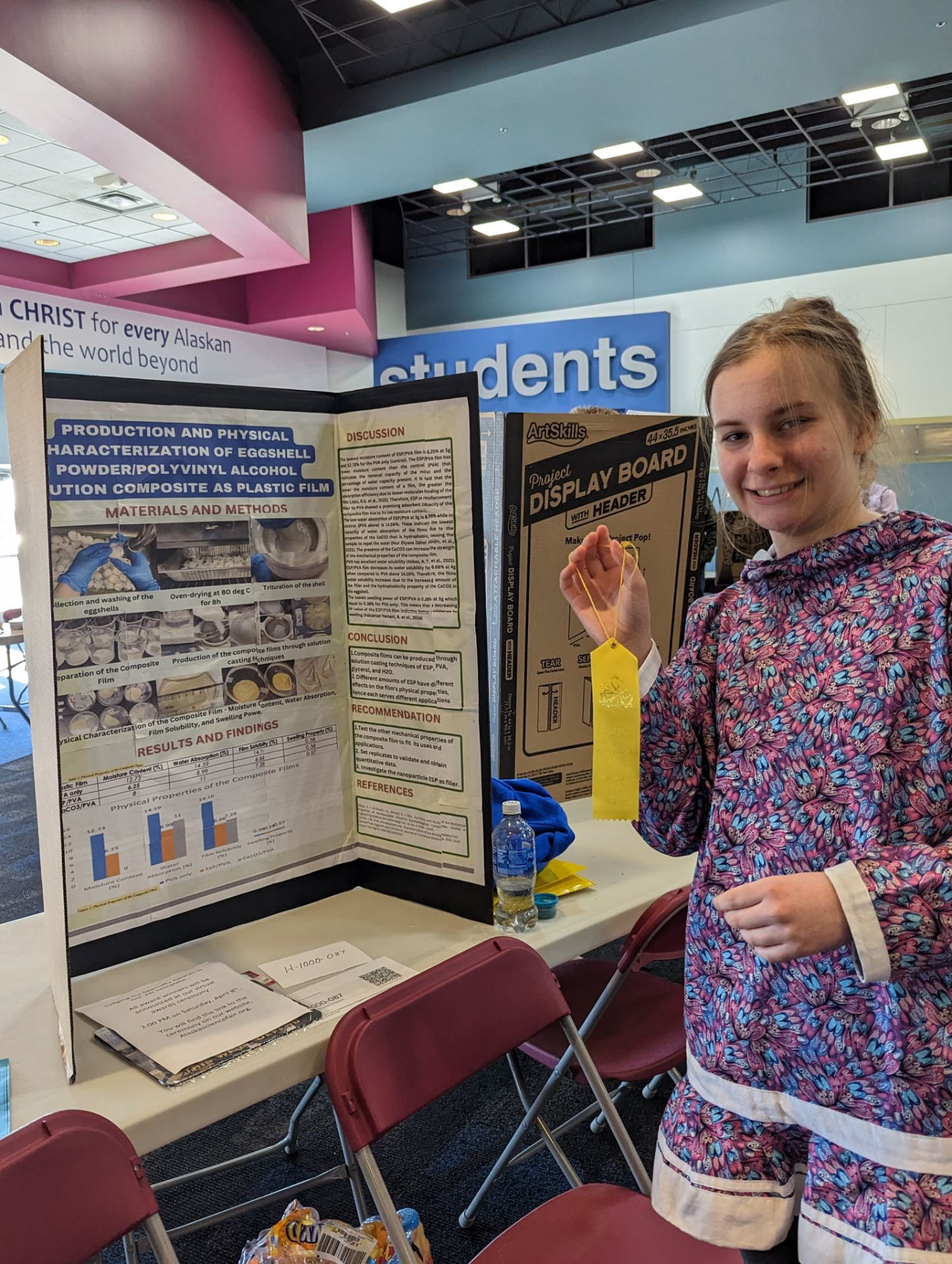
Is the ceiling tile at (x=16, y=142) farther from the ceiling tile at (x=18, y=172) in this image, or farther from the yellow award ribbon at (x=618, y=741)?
the yellow award ribbon at (x=618, y=741)

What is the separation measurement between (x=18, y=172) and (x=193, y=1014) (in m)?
5.74

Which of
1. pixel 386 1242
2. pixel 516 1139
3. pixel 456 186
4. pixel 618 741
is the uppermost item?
pixel 456 186

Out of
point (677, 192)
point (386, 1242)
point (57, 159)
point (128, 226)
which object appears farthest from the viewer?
point (677, 192)

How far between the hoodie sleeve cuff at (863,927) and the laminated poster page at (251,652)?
74cm

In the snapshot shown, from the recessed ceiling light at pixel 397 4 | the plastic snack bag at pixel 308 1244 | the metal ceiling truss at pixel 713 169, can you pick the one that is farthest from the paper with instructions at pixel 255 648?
the metal ceiling truss at pixel 713 169

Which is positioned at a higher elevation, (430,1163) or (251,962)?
(251,962)

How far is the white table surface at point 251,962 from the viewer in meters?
1.19

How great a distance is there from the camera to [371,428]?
A: 5.30 feet

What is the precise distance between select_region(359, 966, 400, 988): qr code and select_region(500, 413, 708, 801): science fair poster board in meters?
0.55

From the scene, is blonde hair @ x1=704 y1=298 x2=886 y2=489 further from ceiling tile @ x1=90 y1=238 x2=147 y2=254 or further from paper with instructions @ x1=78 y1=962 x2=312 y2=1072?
ceiling tile @ x1=90 y1=238 x2=147 y2=254

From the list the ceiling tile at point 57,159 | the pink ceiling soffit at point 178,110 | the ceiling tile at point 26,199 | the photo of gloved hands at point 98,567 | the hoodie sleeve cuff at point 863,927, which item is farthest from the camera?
the ceiling tile at point 26,199

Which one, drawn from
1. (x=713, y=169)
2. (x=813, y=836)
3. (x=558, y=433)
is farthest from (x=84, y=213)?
(x=813, y=836)

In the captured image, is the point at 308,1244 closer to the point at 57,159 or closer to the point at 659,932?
the point at 659,932

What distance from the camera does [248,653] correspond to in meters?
1.58
